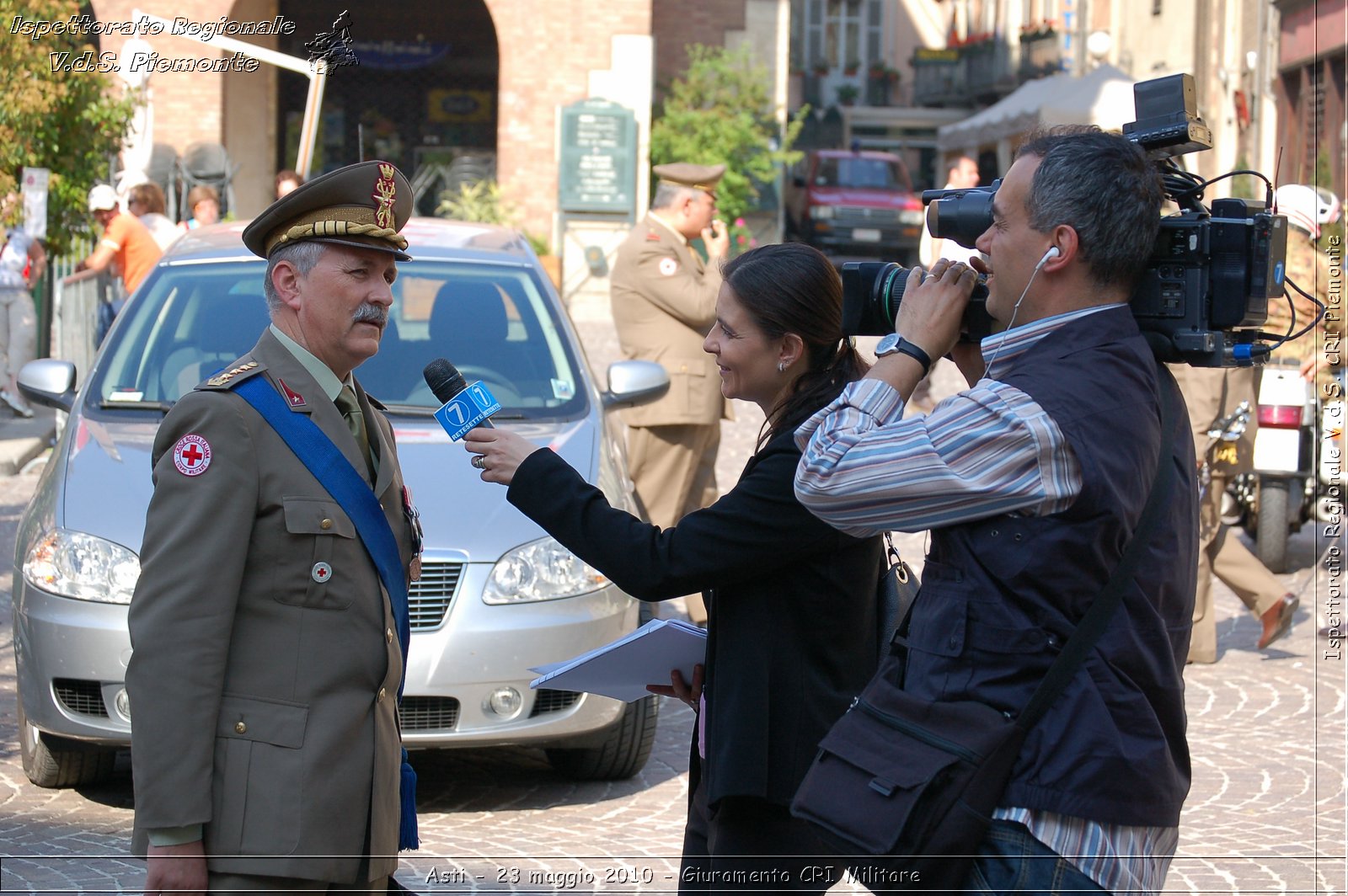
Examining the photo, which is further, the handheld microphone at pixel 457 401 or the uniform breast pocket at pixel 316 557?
the handheld microphone at pixel 457 401

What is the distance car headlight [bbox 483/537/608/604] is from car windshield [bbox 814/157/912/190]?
28.4 m

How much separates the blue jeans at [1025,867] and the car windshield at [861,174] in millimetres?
31212

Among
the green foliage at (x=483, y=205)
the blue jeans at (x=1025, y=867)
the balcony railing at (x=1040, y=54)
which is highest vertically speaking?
the balcony railing at (x=1040, y=54)

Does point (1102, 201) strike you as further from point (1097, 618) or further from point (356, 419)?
point (356, 419)

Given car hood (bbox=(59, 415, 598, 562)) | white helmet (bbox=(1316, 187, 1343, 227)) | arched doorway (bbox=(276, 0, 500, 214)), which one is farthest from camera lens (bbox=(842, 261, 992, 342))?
arched doorway (bbox=(276, 0, 500, 214))

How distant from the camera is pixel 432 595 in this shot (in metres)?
4.98

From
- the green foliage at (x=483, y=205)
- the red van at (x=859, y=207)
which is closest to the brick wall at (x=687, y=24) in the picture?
the red van at (x=859, y=207)

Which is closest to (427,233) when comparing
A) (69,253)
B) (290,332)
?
(290,332)

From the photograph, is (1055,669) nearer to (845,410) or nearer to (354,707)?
(845,410)

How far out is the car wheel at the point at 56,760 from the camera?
5.13m

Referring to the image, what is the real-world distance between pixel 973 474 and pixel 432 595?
10.1ft

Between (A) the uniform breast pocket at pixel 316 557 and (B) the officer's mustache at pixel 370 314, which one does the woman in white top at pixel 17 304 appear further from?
(A) the uniform breast pocket at pixel 316 557

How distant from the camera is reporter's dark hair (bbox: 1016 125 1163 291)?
2.27 meters

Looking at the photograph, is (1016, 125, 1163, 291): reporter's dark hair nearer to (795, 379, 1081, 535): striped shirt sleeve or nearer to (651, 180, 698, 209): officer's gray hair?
(795, 379, 1081, 535): striped shirt sleeve
